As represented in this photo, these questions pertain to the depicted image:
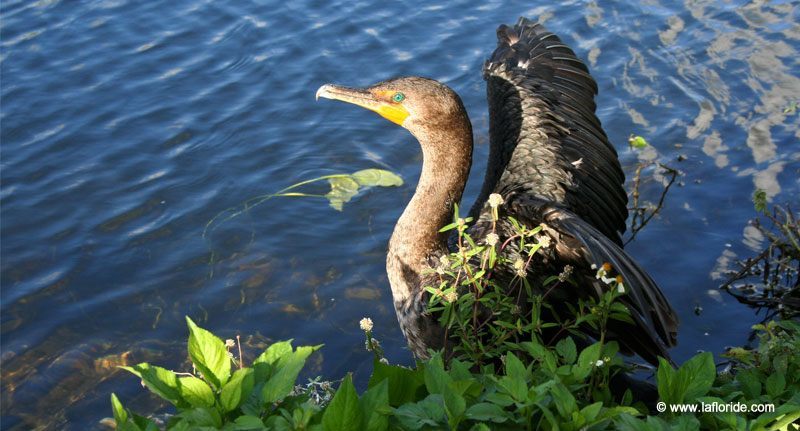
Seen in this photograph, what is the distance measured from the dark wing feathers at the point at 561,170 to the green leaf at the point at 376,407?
139 centimetres

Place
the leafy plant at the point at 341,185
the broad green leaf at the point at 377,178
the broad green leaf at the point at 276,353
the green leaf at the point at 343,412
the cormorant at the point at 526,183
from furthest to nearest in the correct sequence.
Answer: the broad green leaf at the point at 377,178
the leafy plant at the point at 341,185
the cormorant at the point at 526,183
the broad green leaf at the point at 276,353
the green leaf at the point at 343,412

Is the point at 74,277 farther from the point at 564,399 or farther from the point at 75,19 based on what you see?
the point at 564,399

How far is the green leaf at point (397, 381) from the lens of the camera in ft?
7.55

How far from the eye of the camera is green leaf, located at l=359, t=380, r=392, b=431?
80.6 inches

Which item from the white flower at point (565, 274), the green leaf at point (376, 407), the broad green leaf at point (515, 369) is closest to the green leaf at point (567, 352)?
the broad green leaf at point (515, 369)

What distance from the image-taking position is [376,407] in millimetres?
2076

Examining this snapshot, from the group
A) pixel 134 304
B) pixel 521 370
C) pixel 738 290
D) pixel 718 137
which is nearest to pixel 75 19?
pixel 134 304

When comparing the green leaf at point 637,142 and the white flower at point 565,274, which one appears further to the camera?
the green leaf at point 637,142

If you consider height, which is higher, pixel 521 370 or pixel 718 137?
pixel 718 137

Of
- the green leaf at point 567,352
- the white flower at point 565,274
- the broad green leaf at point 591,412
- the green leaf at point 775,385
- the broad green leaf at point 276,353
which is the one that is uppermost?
the white flower at point 565,274

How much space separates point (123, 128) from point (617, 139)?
13.2 feet

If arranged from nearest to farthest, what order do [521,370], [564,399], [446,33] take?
1. [564,399]
2. [521,370]
3. [446,33]

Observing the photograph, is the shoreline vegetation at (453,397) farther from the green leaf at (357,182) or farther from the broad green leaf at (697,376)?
the green leaf at (357,182)

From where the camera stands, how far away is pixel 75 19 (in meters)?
9.02
